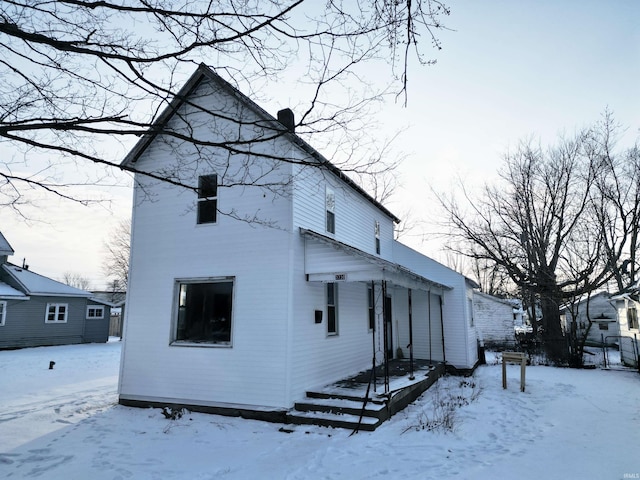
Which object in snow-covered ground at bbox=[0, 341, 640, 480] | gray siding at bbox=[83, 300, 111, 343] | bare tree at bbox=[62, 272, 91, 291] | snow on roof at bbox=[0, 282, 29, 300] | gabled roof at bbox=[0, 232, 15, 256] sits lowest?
snow-covered ground at bbox=[0, 341, 640, 480]

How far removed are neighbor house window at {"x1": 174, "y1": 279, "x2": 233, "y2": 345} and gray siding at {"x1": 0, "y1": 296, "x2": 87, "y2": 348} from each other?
20.1m

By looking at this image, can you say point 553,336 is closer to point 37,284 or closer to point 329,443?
point 329,443

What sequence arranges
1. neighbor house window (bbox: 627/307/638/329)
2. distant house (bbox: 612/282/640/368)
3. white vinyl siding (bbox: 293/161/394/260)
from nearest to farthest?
1. white vinyl siding (bbox: 293/161/394/260)
2. distant house (bbox: 612/282/640/368)
3. neighbor house window (bbox: 627/307/638/329)

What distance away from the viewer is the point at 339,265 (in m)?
8.81

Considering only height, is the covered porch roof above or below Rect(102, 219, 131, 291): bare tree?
below

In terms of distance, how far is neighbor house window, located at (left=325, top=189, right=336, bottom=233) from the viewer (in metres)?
11.2

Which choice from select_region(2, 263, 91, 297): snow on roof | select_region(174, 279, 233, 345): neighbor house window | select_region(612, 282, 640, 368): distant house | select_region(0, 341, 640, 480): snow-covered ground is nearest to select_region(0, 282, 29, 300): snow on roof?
select_region(2, 263, 91, 297): snow on roof

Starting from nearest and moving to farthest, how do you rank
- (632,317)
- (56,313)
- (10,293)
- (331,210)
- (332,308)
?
(332,308), (331,210), (632,317), (10,293), (56,313)

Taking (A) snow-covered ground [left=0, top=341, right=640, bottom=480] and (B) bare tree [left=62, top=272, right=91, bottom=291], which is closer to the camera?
(A) snow-covered ground [left=0, top=341, right=640, bottom=480]

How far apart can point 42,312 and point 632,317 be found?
105 ft

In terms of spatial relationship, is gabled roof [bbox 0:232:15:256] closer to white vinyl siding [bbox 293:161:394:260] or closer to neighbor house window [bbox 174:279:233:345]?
neighbor house window [bbox 174:279:233:345]

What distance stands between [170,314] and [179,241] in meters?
1.75

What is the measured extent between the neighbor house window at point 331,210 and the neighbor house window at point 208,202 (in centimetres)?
304

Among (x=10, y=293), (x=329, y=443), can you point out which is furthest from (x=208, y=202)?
(x=10, y=293)
